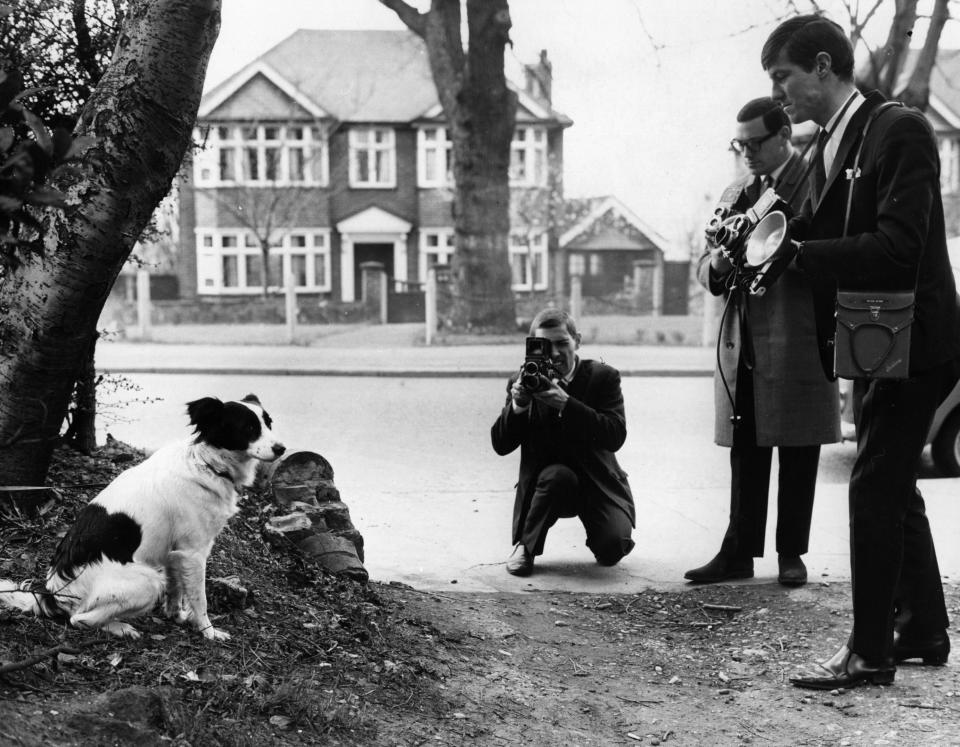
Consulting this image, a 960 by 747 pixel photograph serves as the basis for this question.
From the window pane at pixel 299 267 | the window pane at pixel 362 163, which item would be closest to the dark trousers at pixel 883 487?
the window pane at pixel 362 163

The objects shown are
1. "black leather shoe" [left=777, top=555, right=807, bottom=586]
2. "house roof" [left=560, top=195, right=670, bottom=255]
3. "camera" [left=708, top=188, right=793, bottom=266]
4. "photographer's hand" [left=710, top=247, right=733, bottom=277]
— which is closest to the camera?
"camera" [left=708, top=188, right=793, bottom=266]

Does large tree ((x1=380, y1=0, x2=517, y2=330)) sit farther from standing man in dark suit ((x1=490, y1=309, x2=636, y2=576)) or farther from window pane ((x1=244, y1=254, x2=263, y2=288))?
standing man in dark suit ((x1=490, y1=309, x2=636, y2=576))

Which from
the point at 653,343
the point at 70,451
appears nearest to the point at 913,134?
the point at 70,451

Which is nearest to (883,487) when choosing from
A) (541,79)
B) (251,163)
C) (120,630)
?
(120,630)

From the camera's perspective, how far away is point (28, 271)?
430 centimetres

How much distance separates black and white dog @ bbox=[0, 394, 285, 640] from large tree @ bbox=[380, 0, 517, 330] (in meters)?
19.9

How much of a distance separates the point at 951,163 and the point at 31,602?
34696 mm

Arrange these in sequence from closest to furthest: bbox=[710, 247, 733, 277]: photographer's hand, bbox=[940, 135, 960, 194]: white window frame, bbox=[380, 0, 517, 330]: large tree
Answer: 1. bbox=[710, 247, 733, 277]: photographer's hand
2. bbox=[380, 0, 517, 330]: large tree
3. bbox=[940, 135, 960, 194]: white window frame

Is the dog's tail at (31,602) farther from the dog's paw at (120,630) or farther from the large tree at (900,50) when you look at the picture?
the large tree at (900,50)

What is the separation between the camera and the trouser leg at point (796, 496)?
5.34 m

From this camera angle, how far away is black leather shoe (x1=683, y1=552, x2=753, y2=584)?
17.9 ft

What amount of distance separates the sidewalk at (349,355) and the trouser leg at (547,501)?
11609mm

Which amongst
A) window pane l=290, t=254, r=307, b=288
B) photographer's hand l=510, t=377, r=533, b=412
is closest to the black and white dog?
photographer's hand l=510, t=377, r=533, b=412

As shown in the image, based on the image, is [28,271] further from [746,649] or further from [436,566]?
[746,649]
